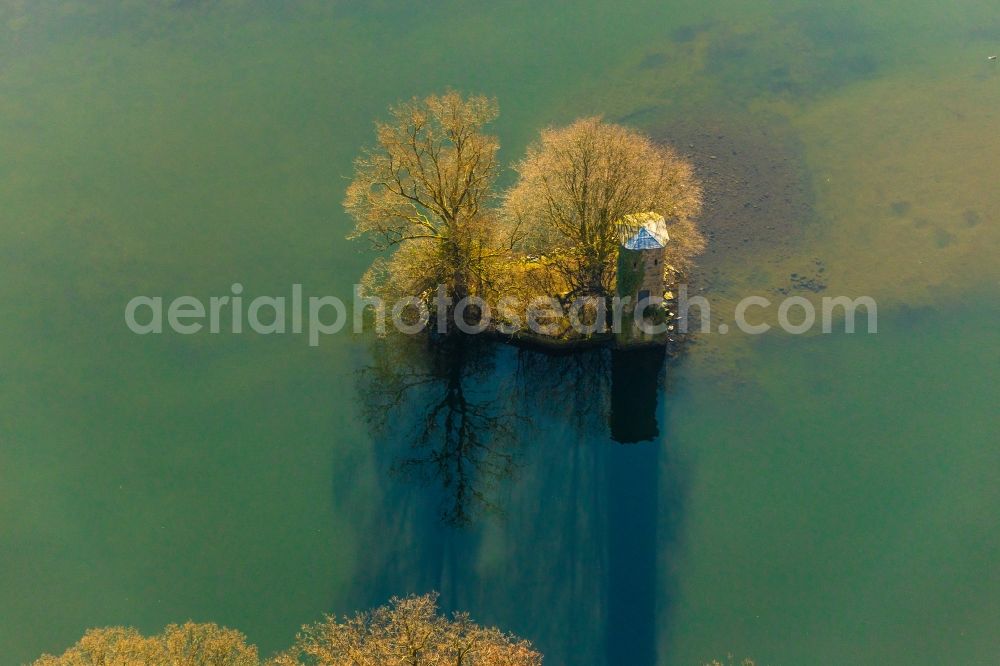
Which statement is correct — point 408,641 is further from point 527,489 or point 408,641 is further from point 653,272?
point 653,272

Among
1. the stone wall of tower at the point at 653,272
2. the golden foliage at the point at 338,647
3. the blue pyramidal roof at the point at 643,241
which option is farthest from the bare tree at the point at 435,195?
the golden foliage at the point at 338,647

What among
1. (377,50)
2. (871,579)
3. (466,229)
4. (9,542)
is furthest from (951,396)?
(9,542)

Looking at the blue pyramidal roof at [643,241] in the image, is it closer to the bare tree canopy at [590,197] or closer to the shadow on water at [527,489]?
the bare tree canopy at [590,197]

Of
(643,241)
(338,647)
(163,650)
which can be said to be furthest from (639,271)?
(163,650)

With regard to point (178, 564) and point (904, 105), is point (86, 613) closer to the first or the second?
point (178, 564)

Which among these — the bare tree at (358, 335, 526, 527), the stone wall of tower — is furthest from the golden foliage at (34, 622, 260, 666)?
the stone wall of tower

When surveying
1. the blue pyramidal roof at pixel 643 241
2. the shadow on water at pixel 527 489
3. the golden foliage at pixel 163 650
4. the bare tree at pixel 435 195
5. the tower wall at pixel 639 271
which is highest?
the bare tree at pixel 435 195

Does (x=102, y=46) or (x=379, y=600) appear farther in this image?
(x=102, y=46)
